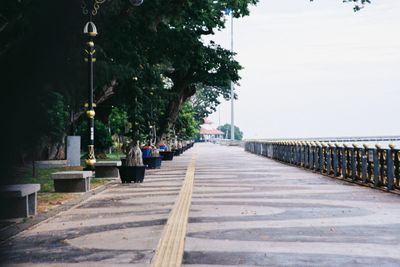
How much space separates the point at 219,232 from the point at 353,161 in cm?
1162

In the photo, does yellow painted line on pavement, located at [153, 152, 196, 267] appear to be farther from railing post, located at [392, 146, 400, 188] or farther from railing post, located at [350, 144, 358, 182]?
railing post, located at [350, 144, 358, 182]

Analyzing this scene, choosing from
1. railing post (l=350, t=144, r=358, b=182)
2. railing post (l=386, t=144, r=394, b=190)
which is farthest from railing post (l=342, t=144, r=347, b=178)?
railing post (l=386, t=144, r=394, b=190)

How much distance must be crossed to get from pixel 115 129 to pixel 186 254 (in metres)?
39.9

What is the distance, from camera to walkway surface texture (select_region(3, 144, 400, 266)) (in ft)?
18.3

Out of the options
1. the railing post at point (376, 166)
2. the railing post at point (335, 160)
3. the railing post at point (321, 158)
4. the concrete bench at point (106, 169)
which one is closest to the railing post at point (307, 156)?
the railing post at point (321, 158)

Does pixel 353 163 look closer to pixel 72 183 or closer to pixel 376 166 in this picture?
pixel 376 166

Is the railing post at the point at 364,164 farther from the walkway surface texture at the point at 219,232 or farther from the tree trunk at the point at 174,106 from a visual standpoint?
the tree trunk at the point at 174,106

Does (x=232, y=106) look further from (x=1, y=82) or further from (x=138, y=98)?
(x=1, y=82)

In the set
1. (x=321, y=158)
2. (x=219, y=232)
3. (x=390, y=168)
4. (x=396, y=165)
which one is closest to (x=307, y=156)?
(x=321, y=158)

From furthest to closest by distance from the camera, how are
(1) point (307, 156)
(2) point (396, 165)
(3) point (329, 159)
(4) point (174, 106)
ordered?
1. (4) point (174, 106)
2. (1) point (307, 156)
3. (3) point (329, 159)
4. (2) point (396, 165)

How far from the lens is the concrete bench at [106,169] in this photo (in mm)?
19016

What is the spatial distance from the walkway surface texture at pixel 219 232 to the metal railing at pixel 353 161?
2.27 m

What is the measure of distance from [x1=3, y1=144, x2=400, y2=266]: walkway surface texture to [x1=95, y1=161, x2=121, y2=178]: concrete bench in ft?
20.0

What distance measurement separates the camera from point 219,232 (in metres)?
7.36
